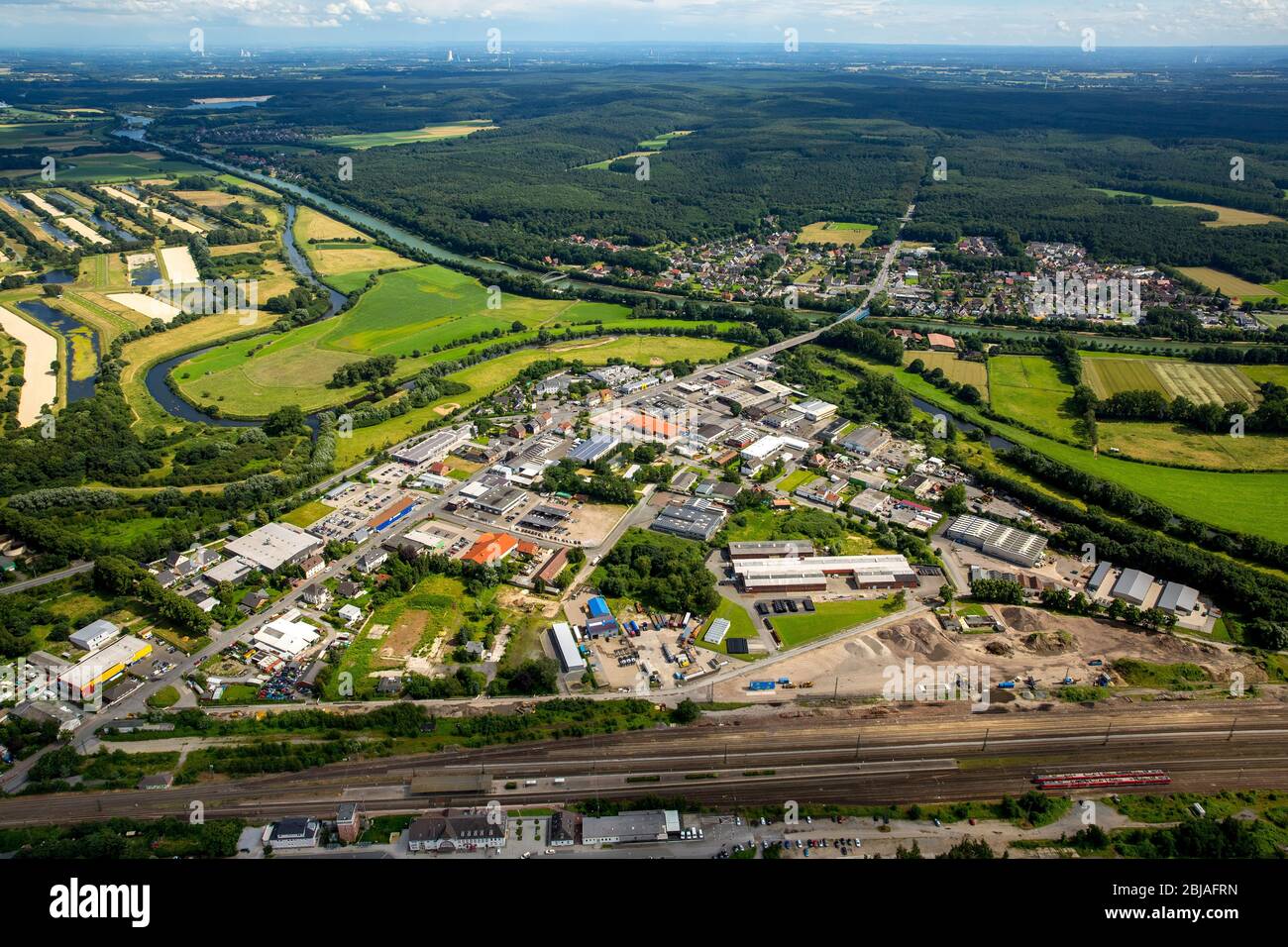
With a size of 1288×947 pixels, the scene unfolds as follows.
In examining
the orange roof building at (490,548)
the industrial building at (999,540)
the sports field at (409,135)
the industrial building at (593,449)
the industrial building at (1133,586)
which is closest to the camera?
the industrial building at (1133,586)

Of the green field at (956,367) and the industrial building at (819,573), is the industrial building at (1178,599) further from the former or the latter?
the green field at (956,367)

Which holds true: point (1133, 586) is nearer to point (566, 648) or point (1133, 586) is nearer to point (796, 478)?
point (796, 478)

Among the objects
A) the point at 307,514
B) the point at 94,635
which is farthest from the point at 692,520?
the point at 94,635

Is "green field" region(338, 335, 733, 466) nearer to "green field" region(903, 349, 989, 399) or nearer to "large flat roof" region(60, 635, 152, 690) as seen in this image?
"green field" region(903, 349, 989, 399)

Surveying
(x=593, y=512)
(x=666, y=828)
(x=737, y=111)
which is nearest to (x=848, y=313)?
(x=593, y=512)

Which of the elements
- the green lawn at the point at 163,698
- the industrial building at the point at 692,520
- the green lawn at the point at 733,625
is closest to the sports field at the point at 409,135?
the industrial building at the point at 692,520

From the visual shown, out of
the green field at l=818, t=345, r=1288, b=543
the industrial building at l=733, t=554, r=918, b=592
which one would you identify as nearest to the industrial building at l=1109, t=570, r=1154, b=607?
the green field at l=818, t=345, r=1288, b=543
